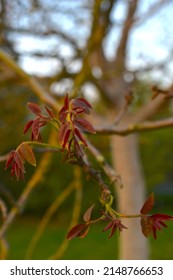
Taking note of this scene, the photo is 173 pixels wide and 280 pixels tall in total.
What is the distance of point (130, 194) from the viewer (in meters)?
4.09

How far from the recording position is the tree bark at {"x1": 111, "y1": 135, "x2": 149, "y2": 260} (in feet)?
13.4

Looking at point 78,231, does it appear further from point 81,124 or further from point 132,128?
point 132,128

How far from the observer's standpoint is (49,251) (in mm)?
7227

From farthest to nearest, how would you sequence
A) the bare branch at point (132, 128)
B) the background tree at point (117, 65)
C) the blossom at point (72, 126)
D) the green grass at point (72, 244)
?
the green grass at point (72, 244), the background tree at point (117, 65), the bare branch at point (132, 128), the blossom at point (72, 126)

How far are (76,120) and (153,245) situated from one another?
7689 mm

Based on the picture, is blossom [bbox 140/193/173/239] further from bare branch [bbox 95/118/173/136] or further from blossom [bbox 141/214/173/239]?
bare branch [bbox 95/118/173/136]

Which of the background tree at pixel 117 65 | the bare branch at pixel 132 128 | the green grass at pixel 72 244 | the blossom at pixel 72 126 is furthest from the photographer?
the green grass at pixel 72 244

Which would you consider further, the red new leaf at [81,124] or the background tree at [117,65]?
the background tree at [117,65]

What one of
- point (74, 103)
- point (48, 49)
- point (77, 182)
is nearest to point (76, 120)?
point (74, 103)

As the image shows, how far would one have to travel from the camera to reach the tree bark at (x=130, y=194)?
4090mm

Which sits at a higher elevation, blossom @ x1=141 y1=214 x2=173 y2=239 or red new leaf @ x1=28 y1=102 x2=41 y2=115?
red new leaf @ x1=28 y1=102 x2=41 y2=115

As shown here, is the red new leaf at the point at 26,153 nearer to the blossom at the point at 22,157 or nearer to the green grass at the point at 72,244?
the blossom at the point at 22,157

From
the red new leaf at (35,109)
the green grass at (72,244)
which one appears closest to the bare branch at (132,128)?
the red new leaf at (35,109)

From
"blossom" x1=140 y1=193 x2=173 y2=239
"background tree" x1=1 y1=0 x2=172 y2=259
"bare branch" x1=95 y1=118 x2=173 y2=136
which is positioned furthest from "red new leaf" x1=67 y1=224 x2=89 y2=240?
"background tree" x1=1 y1=0 x2=172 y2=259
